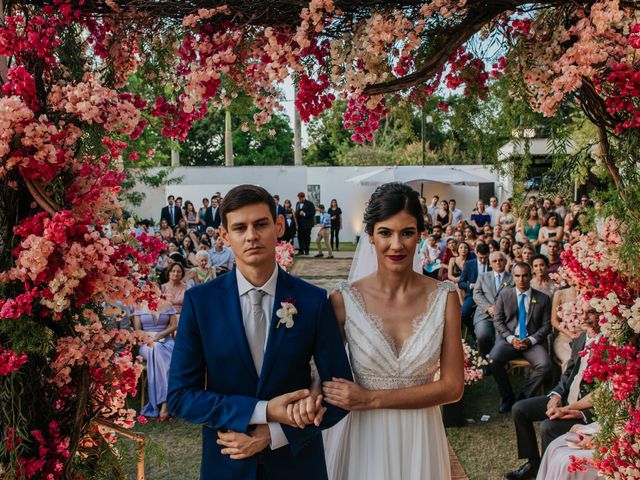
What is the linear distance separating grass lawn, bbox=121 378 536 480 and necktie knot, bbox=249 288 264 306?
3.21 m

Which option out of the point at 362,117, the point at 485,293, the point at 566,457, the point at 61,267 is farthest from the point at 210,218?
the point at 61,267

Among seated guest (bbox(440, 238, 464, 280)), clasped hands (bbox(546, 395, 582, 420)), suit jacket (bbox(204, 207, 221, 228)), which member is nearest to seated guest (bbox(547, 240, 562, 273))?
seated guest (bbox(440, 238, 464, 280))

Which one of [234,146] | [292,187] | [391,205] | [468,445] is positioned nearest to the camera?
[391,205]

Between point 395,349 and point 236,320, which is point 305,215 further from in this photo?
point 236,320

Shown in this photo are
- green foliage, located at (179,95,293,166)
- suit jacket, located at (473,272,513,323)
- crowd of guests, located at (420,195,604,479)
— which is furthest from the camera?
green foliage, located at (179,95,293,166)

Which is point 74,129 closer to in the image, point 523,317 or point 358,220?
point 523,317

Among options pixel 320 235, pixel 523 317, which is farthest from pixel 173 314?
pixel 320 235

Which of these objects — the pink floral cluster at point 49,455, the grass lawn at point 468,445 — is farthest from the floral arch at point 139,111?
the grass lawn at point 468,445

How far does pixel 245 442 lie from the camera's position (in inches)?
88.1

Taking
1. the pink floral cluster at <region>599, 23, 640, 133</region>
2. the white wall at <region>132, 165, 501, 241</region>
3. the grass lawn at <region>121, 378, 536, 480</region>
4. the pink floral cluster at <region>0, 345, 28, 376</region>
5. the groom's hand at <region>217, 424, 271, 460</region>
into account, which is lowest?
the grass lawn at <region>121, 378, 536, 480</region>

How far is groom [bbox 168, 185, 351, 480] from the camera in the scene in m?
2.26

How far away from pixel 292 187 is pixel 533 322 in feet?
57.3

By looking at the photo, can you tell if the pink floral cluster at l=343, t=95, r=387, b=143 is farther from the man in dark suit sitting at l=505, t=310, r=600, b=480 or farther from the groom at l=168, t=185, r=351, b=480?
the man in dark suit sitting at l=505, t=310, r=600, b=480

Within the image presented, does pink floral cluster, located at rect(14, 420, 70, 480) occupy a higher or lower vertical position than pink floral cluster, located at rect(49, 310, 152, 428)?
lower
